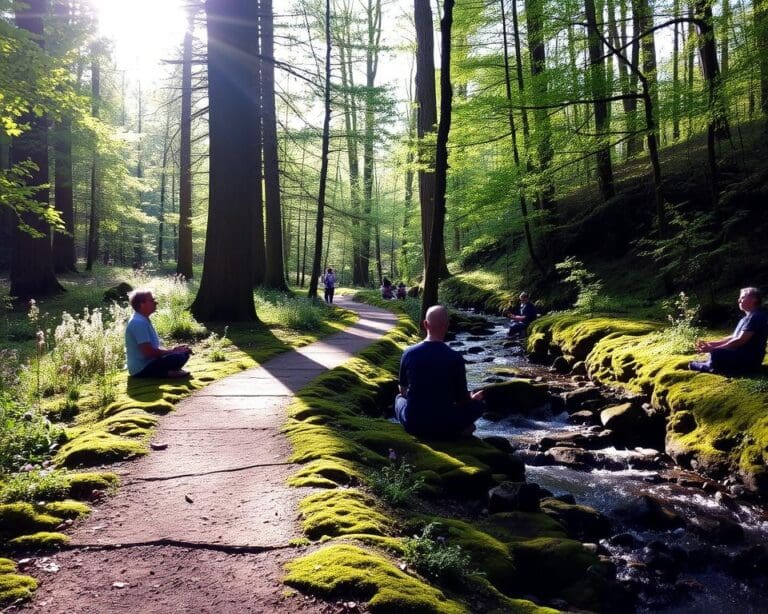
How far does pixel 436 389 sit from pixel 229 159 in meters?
7.90

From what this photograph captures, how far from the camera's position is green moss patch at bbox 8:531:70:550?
3.22m

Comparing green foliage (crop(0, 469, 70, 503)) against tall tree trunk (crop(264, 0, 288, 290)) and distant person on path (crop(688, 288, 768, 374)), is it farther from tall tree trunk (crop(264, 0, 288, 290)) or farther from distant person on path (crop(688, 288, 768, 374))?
tall tree trunk (crop(264, 0, 288, 290))

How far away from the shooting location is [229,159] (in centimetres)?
1127

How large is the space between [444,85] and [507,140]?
10.1 meters

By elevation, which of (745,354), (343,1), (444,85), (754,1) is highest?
(343,1)

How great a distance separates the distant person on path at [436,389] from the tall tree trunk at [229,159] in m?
6.76

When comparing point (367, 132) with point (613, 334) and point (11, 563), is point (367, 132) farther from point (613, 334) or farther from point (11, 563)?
point (11, 563)

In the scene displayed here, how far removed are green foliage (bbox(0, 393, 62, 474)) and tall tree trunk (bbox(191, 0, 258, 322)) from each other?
6.45 meters

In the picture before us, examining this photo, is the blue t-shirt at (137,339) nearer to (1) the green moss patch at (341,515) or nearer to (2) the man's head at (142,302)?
(2) the man's head at (142,302)

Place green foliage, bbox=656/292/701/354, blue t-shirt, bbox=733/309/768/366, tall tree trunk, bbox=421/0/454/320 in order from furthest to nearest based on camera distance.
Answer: tall tree trunk, bbox=421/0/454/320, green foliage, bbox=656/292/701/354, blue t-shirt, bbox=733/309/768/366

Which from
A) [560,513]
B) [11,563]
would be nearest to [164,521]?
[11,563]

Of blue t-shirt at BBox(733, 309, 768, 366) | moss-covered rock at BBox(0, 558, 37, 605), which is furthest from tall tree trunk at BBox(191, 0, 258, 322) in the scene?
blue t-shirt at BBox(733, 309, 768, 366)

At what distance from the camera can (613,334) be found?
10.8 m

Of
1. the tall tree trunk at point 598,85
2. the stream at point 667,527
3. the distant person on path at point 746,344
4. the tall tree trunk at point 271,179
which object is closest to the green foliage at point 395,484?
the stream at point 667,527
